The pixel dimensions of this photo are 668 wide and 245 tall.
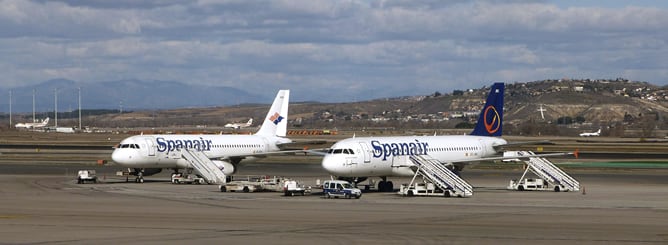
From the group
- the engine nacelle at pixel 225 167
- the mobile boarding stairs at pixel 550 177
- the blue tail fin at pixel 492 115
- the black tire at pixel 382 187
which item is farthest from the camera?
the engine nacelle at pixel 225 167

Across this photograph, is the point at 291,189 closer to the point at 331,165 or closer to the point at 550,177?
the point at 331,165

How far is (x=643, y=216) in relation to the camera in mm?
47250

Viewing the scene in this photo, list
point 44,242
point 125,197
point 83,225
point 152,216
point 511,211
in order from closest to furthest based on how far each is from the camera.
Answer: point 44,242
point 83,225
point 152,216
point 511,211
point 125,197

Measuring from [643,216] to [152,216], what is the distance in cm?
2168

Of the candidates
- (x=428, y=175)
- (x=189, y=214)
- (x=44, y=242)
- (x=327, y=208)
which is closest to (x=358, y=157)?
(x=428, y=175)

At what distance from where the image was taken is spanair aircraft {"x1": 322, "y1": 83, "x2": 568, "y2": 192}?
63.8 m

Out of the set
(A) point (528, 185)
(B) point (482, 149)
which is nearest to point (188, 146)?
(B) point (482, 149)

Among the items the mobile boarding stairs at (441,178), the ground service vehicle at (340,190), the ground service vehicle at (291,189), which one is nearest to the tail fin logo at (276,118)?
the mobile boarding stairs at (441,178)

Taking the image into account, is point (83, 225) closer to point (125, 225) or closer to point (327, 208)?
point (125, 225)

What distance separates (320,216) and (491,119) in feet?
110

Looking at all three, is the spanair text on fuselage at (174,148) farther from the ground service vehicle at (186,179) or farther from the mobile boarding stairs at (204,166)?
the ground service vehicle at (186,179)

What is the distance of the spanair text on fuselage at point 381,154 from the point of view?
63.6 metres

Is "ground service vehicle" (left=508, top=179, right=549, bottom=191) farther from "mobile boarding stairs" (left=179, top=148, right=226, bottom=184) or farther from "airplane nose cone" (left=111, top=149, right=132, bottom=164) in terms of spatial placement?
"airplane nose cone" (left=111, top=149, right=132, bottom=164)

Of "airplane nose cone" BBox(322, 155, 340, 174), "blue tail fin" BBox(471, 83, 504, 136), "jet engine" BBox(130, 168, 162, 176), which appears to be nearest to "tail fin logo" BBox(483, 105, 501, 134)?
"blue tail fin" BBox(471, 83, 504, 136)
